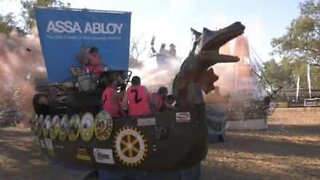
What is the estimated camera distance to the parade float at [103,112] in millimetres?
9094

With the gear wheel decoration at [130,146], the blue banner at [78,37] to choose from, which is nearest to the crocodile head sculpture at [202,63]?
the gear wheel decoration at [130,146]

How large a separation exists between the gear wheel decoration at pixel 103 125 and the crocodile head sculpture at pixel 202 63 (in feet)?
4.16

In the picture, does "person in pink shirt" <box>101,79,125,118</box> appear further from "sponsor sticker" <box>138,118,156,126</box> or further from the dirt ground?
the dirt ground

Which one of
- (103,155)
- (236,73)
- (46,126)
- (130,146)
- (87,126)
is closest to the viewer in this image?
(130,146)

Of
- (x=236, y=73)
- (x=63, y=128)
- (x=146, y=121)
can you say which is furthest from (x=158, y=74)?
(x=146, y=121)

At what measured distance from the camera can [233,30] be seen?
9055 millimetres

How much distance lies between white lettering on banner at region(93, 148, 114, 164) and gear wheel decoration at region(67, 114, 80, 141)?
28.7 inches

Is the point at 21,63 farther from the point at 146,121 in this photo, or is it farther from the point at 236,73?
the point at 146,121

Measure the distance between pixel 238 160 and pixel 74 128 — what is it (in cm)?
466

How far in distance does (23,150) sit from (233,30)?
8.65m

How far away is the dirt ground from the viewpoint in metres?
11.8

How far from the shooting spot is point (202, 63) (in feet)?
31.0

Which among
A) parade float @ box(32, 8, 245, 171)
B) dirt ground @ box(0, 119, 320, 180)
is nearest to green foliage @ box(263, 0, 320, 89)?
dirt ground @ box(0, 119, 320, 180)

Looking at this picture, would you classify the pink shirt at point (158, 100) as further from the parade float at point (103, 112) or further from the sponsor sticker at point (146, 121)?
the sponsor sticker at point (146, 121)
